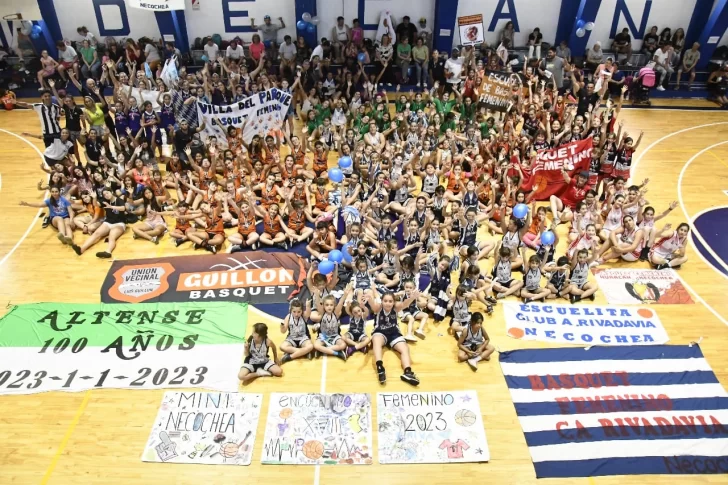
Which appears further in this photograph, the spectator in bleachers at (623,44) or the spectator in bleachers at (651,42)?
the spectator in bleachers at (651,42)

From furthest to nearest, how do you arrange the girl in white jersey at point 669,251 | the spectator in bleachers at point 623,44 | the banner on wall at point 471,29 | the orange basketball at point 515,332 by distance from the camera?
the spectator in bleachers at point 623,44
the banner on wall at point 471,29
the girl in white jersey at point 669,251
the orange basketball at point 515,332

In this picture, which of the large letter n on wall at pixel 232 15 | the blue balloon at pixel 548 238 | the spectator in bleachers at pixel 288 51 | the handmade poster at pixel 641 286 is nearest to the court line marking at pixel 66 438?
the blue balloon at pixel 548 238

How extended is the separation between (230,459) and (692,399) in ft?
20.0

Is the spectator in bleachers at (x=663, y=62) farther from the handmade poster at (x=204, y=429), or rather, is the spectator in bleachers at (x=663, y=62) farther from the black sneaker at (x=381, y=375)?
the handmade poster at (x=204, y=429)

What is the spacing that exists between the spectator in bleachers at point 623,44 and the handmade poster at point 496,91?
21.7 feet

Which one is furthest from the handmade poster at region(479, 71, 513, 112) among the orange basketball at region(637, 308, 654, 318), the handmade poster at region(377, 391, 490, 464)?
the handmade poster at region(377, 391, 490, 464)

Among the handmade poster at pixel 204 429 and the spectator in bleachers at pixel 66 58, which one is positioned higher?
the spectator in bleachers at pixel 66 58

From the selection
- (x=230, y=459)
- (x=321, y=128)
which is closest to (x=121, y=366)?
(x=230, y=459)

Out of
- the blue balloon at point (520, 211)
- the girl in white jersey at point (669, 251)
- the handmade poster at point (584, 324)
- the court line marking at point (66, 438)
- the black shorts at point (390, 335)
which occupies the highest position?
the blue balloon at point (520, 211)

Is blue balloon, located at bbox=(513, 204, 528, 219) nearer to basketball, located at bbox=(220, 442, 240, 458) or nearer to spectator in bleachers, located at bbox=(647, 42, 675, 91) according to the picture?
basketball, located at bbox=(220, 442, 240, 458)

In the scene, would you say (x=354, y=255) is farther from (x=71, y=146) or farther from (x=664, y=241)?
(x=71, y=146)

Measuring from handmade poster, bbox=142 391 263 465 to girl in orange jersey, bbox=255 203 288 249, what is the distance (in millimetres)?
3524

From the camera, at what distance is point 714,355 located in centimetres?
802

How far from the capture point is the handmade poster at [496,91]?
1316 centimetres
